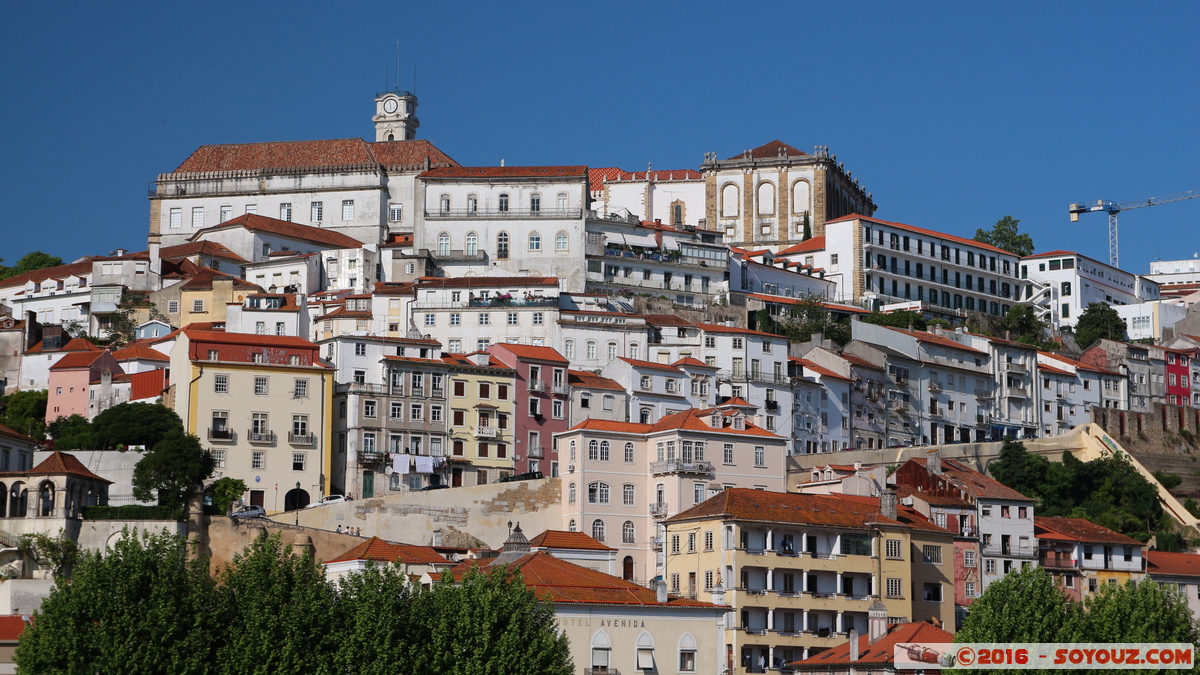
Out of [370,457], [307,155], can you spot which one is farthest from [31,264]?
[370,457]

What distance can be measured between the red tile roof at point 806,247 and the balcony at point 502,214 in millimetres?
21948

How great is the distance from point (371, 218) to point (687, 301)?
26981 mm

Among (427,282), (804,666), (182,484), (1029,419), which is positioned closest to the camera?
(804,666)

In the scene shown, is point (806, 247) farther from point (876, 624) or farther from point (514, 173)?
point (876, 624)

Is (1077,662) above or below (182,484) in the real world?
below

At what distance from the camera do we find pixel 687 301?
112688 millimetres

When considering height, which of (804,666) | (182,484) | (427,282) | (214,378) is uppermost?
(427,282)

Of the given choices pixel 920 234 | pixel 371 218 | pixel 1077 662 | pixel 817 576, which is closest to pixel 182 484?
pixel 817 576

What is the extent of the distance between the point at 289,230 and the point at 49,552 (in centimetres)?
5583

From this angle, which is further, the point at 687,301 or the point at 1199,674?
the point at 687,301

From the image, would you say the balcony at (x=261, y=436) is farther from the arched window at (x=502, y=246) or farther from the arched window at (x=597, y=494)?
the arched window at (x=502, y=246)

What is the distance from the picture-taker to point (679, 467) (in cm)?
7700

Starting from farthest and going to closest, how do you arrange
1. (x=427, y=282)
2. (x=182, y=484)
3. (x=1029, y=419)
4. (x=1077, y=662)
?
(x=1029, y=419), (x=427, y=282), (x=182, y=484), (x=1077, y=662)

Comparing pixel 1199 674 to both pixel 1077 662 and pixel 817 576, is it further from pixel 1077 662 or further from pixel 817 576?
pixel 817 576
